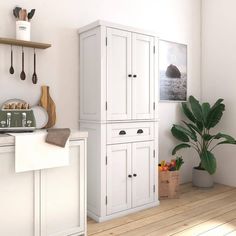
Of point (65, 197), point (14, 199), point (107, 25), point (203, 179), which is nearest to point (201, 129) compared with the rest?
point (203, 179)

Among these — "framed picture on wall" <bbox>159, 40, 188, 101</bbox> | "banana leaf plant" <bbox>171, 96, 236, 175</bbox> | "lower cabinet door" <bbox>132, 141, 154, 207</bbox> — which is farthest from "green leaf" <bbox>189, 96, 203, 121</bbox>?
"lower cabinet door" <bbox>132, 141, 154, 207</bbox>

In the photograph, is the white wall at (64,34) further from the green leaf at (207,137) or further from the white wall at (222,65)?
the white wall at (222,65)

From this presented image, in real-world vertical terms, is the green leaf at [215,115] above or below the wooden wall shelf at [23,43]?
below

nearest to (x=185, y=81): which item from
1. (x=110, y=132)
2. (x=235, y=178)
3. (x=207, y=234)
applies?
(x=235, y=178)

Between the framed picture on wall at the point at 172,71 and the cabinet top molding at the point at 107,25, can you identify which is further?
the framed picture on wall at the point at 172,71

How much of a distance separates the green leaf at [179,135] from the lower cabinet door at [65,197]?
5.74 feet

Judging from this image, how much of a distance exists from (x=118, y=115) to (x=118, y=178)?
0.65 meters

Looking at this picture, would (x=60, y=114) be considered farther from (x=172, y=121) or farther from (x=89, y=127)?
→ (x=172, y=121)

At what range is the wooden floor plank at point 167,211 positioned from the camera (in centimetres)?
253

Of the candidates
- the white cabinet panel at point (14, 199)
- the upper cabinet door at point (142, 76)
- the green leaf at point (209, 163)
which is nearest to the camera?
the white cabinet panel at point (14, 199)

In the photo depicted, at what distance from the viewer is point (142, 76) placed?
3.01 metres

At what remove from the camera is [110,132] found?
2744 millimetres

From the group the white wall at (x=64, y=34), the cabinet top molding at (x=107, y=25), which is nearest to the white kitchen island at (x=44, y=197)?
the white wall at (x=64, y=34)

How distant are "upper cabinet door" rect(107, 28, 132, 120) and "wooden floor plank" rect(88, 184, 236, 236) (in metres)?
1.03
